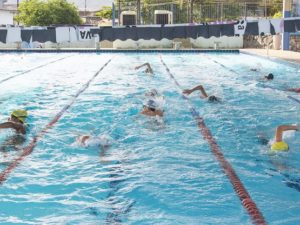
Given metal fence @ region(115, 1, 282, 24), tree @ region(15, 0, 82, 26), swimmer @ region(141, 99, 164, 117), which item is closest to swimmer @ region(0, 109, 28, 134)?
swimmer @ region(141, 99, 164, 117)

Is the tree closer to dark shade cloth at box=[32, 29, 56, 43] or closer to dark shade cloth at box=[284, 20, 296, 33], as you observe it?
dark shade cloth at box=[32, 29, 56, 43]

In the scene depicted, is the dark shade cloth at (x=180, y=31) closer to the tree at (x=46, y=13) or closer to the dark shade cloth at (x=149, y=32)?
the dark shade cloth at (x=149, y=32)

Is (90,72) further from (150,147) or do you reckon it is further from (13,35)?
(150,147)

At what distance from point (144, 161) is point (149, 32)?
1376 centimetres

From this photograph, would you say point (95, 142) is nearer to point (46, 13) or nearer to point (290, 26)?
point (290, 26)

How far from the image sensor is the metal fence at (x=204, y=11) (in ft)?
80.6

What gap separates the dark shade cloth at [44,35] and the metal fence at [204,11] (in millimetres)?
7789

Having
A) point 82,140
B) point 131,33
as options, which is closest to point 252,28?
point 131,33

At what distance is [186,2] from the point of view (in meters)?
27.2

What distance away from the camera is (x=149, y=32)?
60.2ft

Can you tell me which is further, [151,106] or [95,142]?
[151,106]

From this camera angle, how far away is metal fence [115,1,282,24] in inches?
968

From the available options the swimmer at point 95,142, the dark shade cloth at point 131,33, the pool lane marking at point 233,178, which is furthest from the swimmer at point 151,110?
the dark shade cloth at point 131,33

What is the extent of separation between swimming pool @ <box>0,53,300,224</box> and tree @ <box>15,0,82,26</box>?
17006 mm
